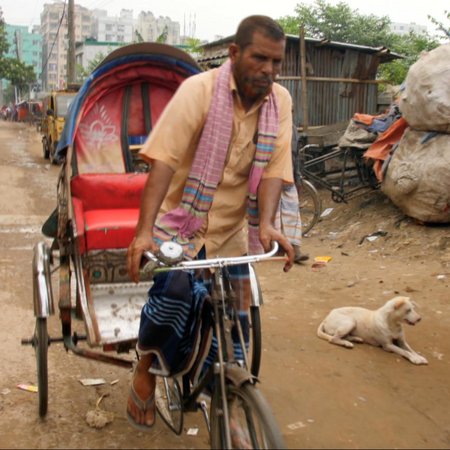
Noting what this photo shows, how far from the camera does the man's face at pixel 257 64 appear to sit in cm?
248

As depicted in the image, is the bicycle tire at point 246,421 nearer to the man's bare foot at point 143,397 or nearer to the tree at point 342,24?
the man's bare foot at point 143,397

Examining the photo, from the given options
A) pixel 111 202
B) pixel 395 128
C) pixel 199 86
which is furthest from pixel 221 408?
pixel 395 128

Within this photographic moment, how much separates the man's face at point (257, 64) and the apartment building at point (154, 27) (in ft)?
208

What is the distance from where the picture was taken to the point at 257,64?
2504mm

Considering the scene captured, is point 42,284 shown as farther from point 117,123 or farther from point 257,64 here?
point 257,64

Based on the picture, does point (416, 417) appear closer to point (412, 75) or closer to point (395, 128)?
point (412, 75)

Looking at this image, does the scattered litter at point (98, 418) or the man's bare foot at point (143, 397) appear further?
the scattered litter at point (98, 418)

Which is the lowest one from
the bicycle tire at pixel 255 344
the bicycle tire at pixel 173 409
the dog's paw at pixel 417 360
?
the dog's paw at pixel 417 360

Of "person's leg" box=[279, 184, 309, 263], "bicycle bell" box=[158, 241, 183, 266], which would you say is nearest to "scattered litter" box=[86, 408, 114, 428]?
"bicycle bell" box=[158, 241, 183, 266]

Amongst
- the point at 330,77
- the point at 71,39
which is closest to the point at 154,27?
the point at 71,39

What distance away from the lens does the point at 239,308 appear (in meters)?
3.08

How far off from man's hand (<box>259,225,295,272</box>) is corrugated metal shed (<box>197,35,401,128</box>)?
31.8ft

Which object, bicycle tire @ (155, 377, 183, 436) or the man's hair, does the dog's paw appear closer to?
bicycle tire @ (155, 377, 183, 436)

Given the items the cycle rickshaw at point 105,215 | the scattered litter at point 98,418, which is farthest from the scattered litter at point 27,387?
the scattered litter at point 98,418
